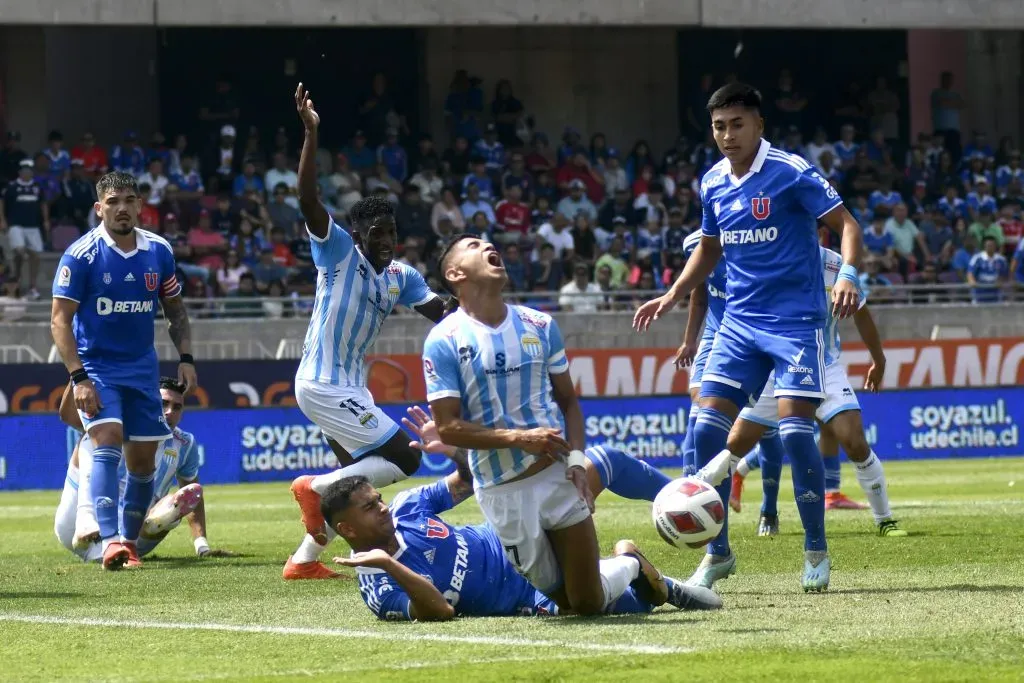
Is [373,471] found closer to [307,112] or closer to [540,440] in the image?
[307,112]

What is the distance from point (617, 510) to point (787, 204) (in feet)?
23.8

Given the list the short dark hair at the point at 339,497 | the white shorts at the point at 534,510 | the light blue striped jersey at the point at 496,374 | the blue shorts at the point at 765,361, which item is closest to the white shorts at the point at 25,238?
the blue shorts at the point at 765,361

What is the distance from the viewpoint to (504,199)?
29.4 metres

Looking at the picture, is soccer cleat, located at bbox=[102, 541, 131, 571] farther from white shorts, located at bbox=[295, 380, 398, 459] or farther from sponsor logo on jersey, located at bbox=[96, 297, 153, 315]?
white shorts, located at bbox=[295, 380, 398, 459]

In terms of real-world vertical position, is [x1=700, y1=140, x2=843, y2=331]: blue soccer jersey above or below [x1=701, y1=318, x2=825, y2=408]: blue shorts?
above

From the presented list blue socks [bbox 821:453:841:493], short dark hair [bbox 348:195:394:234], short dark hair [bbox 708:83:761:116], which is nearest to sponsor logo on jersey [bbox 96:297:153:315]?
short dark hair [bbox 348:195:394:234]

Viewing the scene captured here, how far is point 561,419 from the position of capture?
7.58m

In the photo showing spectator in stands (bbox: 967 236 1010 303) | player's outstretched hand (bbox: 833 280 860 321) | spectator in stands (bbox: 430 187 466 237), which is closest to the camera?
player's outstretched hand (bbox: 833 280 860 321)

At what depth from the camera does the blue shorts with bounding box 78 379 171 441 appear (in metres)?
10.8

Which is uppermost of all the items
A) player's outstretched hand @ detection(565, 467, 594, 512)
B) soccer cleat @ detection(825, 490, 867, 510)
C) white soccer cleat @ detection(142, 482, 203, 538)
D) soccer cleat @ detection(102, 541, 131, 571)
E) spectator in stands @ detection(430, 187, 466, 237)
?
spectator in stands @ detection(430, 187, 466, 237)

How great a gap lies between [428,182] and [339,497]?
2255 cm

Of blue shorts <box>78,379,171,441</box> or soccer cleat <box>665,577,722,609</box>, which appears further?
blue shorts <box>78,379,171,441</box>

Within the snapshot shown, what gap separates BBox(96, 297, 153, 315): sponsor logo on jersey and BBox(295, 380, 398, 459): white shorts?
1847 mm

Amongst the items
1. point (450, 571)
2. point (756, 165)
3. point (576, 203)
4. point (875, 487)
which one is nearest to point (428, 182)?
point (576, 203)
